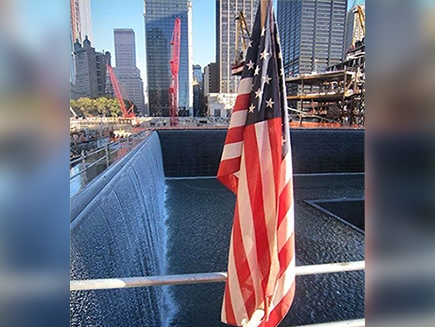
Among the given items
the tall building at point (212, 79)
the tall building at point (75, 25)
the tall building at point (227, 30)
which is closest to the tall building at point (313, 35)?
the tall building at point (227, 30)

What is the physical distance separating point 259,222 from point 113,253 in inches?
62.3

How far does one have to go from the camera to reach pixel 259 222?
124cm

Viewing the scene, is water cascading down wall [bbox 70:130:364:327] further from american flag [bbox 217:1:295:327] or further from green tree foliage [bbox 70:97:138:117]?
green tree foliage [bbox 70:97:138:117]

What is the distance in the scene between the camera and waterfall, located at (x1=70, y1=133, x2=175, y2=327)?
1675mm

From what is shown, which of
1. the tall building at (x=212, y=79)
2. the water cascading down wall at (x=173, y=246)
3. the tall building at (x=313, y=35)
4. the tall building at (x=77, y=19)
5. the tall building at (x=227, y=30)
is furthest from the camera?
the tall building at (x=212, y=79)

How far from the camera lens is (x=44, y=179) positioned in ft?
1.76

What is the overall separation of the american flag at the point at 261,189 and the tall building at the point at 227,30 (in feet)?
23.1

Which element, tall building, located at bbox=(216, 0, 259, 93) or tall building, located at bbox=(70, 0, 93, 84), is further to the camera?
tall building, located at bbox=(216, 0, 259, 93)

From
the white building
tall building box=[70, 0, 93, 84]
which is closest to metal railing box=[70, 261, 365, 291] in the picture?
tall building box=[70, 0, 93, 84]

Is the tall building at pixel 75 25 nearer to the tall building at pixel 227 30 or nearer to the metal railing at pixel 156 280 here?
the metal railing at pixel 156 280

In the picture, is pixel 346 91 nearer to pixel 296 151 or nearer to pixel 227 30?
pixel 227 30

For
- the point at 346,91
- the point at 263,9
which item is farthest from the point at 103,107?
the point at 263,9

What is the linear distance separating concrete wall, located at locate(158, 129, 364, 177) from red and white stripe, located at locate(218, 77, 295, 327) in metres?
10.0

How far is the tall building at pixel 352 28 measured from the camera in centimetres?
3138
